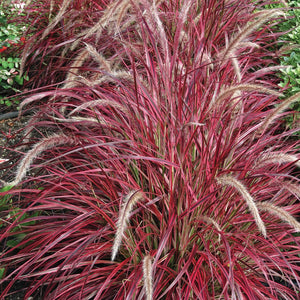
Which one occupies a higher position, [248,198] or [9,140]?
[248,198]

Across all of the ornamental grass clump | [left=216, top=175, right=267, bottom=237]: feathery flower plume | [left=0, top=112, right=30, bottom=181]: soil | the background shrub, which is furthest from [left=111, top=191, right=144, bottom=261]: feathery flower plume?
the background shrub

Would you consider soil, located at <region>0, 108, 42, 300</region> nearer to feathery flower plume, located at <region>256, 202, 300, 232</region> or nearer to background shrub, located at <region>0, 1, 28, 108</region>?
background shrub, located at <region>0, 1, 28, 108</region>

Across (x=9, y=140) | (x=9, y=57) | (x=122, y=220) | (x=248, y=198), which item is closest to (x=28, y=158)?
(x=122, y=220)

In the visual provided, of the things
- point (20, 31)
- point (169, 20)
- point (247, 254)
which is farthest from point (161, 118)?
point (20, 31)

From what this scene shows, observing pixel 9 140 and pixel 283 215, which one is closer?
pixel 283 215

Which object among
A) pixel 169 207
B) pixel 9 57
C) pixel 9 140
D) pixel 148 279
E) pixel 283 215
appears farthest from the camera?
pixel 9 57

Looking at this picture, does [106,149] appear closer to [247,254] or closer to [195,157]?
[195,157]

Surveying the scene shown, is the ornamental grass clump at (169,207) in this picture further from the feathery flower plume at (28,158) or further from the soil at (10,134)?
the soil at (10,134)

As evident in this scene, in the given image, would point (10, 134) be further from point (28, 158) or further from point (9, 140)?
point (28, 158)

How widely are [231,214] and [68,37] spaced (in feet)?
7.94

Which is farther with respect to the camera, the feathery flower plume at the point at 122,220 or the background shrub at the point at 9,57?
the background shrub at the point at 9,57

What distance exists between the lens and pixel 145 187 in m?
2.48

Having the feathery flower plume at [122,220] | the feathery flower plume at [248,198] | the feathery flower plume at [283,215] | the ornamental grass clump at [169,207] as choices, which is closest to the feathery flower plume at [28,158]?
the ornamental grass clump at [169,207]

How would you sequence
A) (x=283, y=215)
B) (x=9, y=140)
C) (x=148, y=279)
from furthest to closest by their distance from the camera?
(x=9, y=140)
(x=283, y=215)
(x=148, y=279)
